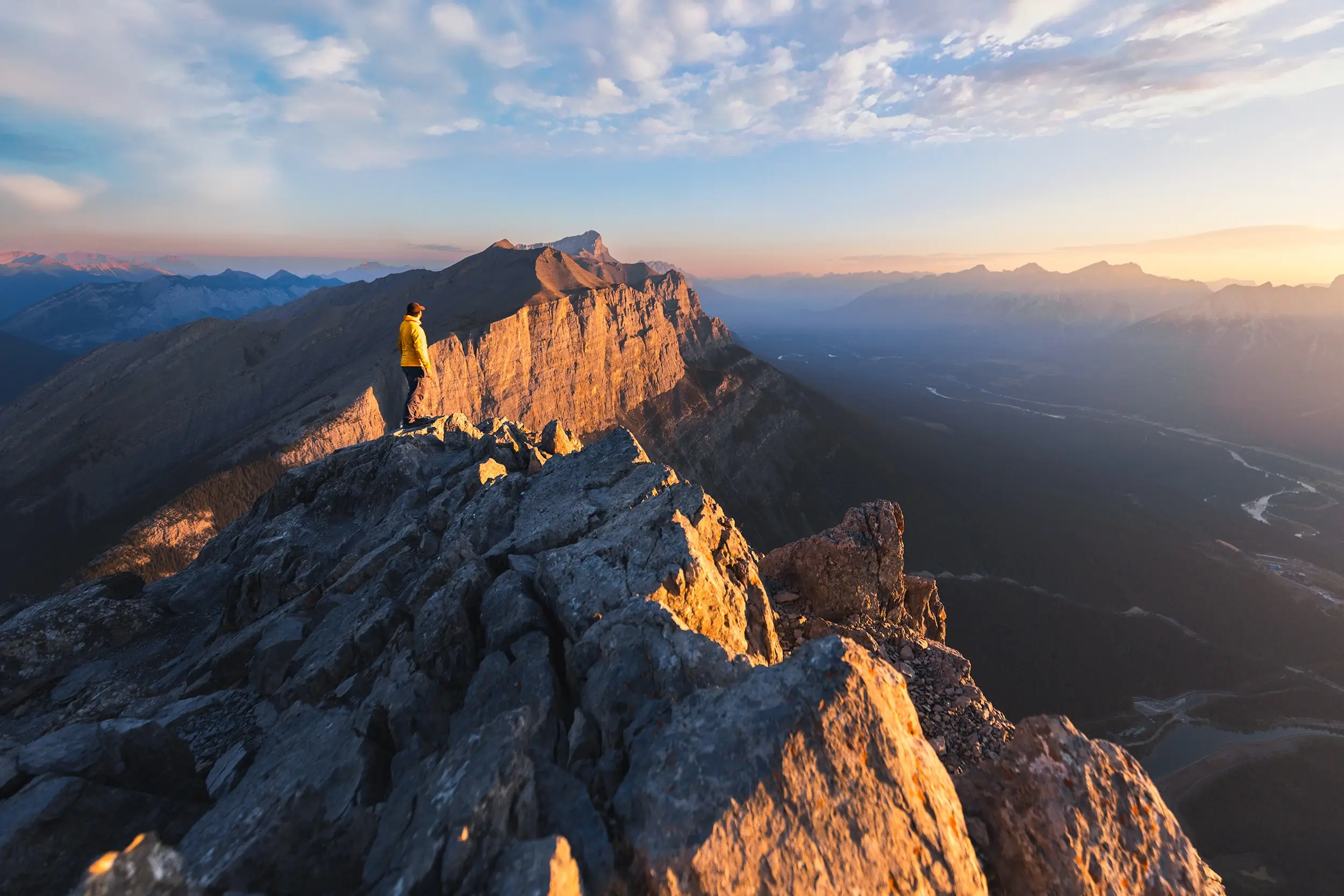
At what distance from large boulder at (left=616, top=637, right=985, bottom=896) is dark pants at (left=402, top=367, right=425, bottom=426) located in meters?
26.5

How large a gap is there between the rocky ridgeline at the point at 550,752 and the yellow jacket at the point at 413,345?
510 inches

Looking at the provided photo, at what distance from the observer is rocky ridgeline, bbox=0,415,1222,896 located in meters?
7.13

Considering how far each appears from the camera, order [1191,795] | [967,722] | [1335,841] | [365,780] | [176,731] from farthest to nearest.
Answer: [1191,795]
[1335,841]
[967,722]
[176,731]
[365,780]

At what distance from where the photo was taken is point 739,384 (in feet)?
584

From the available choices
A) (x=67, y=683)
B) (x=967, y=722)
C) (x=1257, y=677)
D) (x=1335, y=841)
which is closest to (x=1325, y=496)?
(x=1257, y=677)

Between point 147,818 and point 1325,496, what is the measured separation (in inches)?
11746

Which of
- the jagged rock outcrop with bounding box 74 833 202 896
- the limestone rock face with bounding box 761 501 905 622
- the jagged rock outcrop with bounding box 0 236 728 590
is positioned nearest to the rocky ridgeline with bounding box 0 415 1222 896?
the jagged rock outcrop with bounding box 74 833 202 896

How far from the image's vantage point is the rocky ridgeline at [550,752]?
7.13 meters

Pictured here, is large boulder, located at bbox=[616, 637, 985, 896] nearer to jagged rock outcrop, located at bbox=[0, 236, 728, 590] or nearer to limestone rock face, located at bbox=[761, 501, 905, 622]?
limestone rock face, located at bbox=[761, 501, 905, 622]

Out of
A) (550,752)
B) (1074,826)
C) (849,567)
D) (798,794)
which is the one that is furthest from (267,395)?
(1074,826)

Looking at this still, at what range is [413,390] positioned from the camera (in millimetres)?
31969

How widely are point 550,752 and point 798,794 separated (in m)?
4.64

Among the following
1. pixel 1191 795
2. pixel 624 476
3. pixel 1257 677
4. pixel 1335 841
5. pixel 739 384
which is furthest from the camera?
pixel 739 384

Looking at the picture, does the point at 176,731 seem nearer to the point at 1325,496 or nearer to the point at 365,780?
the point at 365,780
